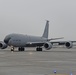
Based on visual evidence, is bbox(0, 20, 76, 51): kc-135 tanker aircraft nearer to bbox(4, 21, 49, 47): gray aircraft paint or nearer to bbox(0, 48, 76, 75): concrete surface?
bbox(4, 21, 49, 47): gray aircraft paint

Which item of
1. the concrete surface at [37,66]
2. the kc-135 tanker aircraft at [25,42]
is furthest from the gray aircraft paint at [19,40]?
the concrete surface at [37,66]

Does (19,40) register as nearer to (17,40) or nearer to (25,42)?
(17,40)

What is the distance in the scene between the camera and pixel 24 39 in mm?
63438

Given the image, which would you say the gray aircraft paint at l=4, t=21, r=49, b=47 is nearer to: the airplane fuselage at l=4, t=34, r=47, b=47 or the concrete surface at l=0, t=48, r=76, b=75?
the airplane fuselage at l=4, t=34, r=47, b=47

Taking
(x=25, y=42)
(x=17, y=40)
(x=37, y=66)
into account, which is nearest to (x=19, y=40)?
(x=17, y=40)

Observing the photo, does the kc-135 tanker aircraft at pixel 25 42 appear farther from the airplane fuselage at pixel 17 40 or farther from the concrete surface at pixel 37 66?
the concrete surface at pixel 37 66

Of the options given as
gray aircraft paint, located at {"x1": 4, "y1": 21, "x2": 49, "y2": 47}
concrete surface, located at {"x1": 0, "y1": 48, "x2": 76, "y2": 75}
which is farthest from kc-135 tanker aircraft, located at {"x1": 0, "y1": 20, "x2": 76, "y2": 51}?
concrete surface, located at {"x1": 0, "y1": 48, "x2": 76, "y2": 75}

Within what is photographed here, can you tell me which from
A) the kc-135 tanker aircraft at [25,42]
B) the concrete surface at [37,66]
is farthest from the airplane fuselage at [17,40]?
the concrete surface at [37,66]

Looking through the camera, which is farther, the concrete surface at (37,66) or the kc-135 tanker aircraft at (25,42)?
the kc-135 tanker aircraft at (25,42)

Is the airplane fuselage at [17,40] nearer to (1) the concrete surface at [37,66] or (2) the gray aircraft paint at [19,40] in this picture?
(2) the gray aircraft paint at [19,40]

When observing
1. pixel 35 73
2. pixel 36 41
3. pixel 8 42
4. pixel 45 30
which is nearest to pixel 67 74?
pixel 35 73

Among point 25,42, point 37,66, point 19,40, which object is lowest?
point 25,42

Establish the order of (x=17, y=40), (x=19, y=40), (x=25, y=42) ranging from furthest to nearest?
(x=25, y=42)
(x=19, y=40)
(x=17, y=40)

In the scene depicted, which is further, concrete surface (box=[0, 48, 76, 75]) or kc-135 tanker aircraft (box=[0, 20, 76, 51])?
kc-135 tanker aircraft (box=[0, 20, 76, 51])
